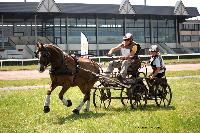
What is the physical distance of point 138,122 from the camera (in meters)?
8.85

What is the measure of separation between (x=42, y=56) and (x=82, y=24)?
5389 centimetres

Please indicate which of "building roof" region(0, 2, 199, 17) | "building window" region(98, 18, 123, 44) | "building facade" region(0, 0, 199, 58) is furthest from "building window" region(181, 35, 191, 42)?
"building window" region(98, 18, 123, 44)

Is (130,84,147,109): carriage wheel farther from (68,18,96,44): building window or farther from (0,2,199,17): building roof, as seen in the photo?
(68,18,96,44): building window

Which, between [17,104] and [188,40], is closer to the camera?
[17,104]

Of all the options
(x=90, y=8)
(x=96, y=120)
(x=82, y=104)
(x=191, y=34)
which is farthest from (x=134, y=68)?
(x=191, y=34)

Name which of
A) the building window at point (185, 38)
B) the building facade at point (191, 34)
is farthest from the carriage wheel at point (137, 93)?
the building window at point (185, 38)

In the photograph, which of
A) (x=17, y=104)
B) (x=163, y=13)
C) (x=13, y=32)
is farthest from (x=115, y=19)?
(x=17, y=104)

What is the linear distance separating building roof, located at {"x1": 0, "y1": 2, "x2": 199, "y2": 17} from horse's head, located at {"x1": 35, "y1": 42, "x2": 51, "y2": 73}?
1853 inches

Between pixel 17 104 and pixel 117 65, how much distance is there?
13.9 ft

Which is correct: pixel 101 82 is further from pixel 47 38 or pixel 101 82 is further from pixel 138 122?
pixel 47 38

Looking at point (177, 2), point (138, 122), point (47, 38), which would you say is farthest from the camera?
point (177, 2)

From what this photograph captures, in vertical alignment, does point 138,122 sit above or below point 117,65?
below

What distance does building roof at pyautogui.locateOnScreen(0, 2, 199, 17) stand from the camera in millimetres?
56219

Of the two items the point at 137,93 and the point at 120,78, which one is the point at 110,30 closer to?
the point at 137,93
